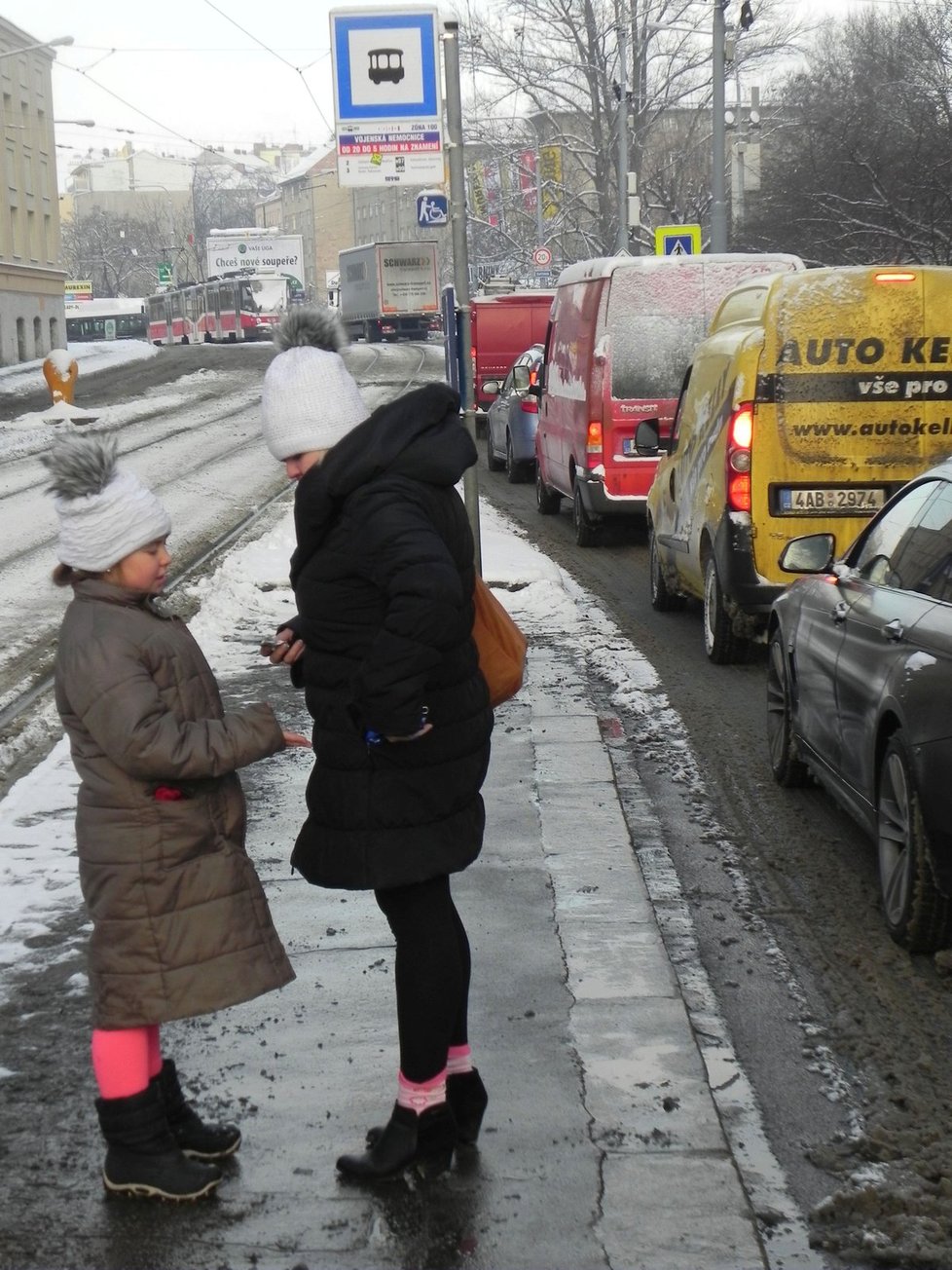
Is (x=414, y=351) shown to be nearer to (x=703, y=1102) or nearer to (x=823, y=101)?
(x=823, y=101)

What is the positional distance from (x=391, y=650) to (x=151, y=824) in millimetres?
620

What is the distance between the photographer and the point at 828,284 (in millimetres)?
9383

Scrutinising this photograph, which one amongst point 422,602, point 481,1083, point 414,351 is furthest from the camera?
point 414,351

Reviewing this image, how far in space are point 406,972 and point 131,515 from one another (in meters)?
1.05

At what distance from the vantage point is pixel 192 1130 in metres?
3.61

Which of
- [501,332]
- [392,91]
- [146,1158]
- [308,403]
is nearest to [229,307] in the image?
[501,332]

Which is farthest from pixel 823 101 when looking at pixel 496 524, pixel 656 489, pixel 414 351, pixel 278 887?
pixel 278 887

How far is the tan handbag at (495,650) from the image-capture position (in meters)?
3.69

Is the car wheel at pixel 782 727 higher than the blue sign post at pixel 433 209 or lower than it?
lower

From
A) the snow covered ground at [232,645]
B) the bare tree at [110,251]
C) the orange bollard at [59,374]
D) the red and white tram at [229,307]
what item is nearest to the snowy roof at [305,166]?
the bare tree at [110,251]

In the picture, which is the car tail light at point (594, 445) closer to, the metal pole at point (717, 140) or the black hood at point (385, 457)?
the black hood at point (385, 457)

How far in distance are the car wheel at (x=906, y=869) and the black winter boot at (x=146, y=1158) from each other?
88.6 inches

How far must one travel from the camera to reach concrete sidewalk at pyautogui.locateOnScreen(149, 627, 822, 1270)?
10.7 ft

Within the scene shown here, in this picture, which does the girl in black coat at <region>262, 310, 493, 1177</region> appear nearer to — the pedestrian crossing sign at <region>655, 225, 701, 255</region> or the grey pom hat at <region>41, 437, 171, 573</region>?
the grey pom hat at <region>41, 437, 171, 573</region>
